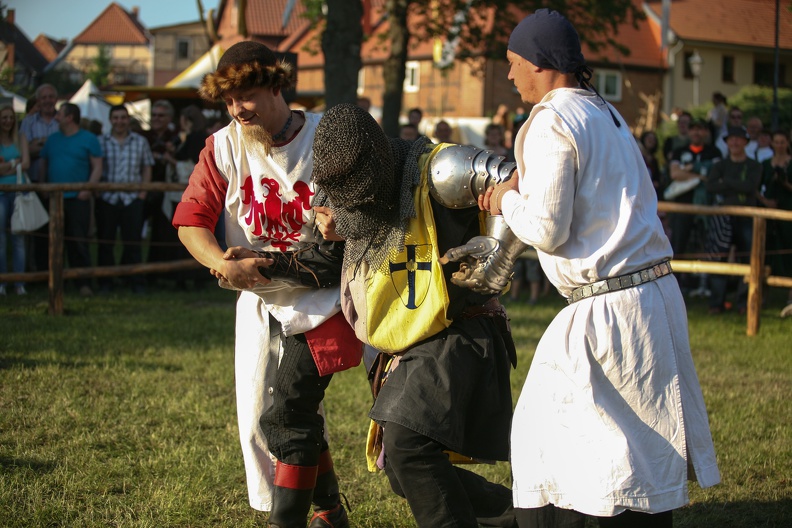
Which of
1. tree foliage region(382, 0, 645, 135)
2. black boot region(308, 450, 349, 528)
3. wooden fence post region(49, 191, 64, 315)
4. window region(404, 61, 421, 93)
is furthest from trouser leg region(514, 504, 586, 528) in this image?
window region(404, 61, 421, 93)

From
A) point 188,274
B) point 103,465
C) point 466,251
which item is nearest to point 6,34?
point 188,274

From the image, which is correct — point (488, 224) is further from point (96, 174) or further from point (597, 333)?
point (96, 174)

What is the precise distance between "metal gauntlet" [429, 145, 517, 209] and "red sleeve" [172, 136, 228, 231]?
0.91 metres

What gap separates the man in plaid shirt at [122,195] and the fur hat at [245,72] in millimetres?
7241

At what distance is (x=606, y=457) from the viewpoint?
268cm

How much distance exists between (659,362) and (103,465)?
295 centimetres

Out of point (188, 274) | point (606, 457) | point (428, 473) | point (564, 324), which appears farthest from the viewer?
point (188, 274)

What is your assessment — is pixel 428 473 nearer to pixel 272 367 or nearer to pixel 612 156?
pixel 272 367

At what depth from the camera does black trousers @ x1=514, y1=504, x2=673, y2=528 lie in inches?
108

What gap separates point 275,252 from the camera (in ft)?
11.4

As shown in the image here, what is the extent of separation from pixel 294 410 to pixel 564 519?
1.18 m

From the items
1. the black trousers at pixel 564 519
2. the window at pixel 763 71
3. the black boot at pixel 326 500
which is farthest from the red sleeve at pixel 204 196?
the window at pixel 763 71

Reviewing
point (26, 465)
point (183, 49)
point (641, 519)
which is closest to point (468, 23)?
point (26, 465)

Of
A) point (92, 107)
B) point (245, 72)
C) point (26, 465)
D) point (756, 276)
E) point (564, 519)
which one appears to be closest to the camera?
point (564, 519)
